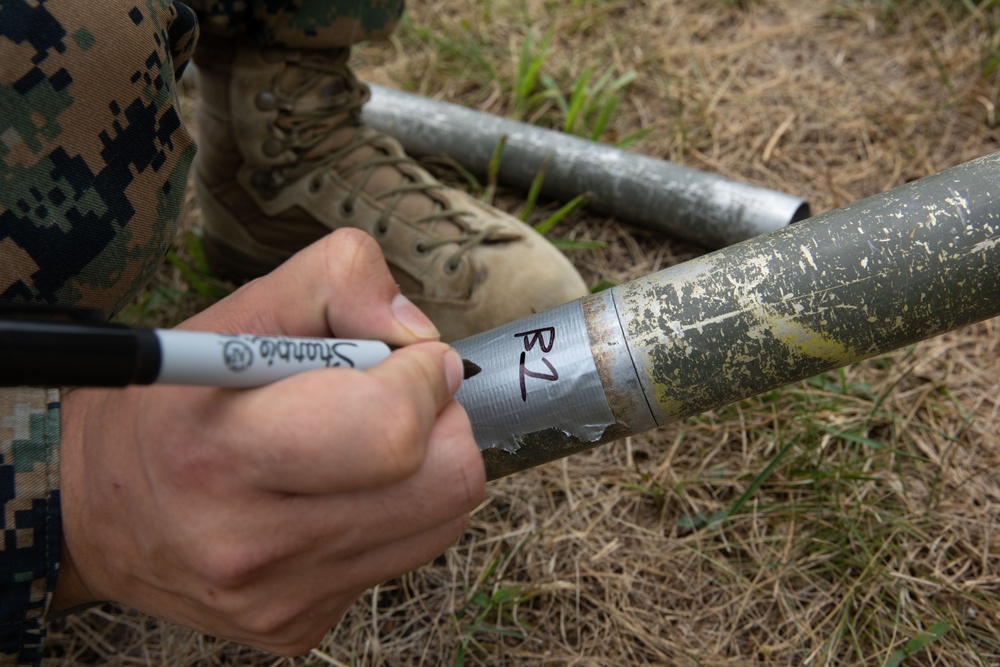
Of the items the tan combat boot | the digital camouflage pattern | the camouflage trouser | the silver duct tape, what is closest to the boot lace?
the tan combat boot

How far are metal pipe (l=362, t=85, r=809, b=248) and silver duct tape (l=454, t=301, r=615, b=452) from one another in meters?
1.14

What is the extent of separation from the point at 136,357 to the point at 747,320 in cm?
71

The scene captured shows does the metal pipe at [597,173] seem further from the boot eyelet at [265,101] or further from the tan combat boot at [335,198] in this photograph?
the boot eyelet at [265,101]

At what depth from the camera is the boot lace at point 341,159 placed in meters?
1.92

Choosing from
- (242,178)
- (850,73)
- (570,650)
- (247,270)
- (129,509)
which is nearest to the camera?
(129,509)

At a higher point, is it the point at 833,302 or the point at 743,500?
the point at 833,302

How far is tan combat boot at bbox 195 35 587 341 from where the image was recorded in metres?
1.88

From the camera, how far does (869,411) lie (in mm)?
1731

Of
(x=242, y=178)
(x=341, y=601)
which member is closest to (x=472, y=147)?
(x=242, y=178)

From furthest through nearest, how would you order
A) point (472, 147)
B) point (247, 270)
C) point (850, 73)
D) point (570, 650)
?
point (850, 73) < point (472, 147) < point (247, 270) < point (570, 650)

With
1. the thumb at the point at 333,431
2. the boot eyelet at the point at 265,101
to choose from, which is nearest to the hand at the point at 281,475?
the thumb at the point at 333,431

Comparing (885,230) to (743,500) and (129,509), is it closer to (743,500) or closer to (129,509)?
(743,500)

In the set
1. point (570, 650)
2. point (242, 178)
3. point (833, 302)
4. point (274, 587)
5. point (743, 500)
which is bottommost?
point (570, 650)

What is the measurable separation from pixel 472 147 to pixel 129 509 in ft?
5.55
